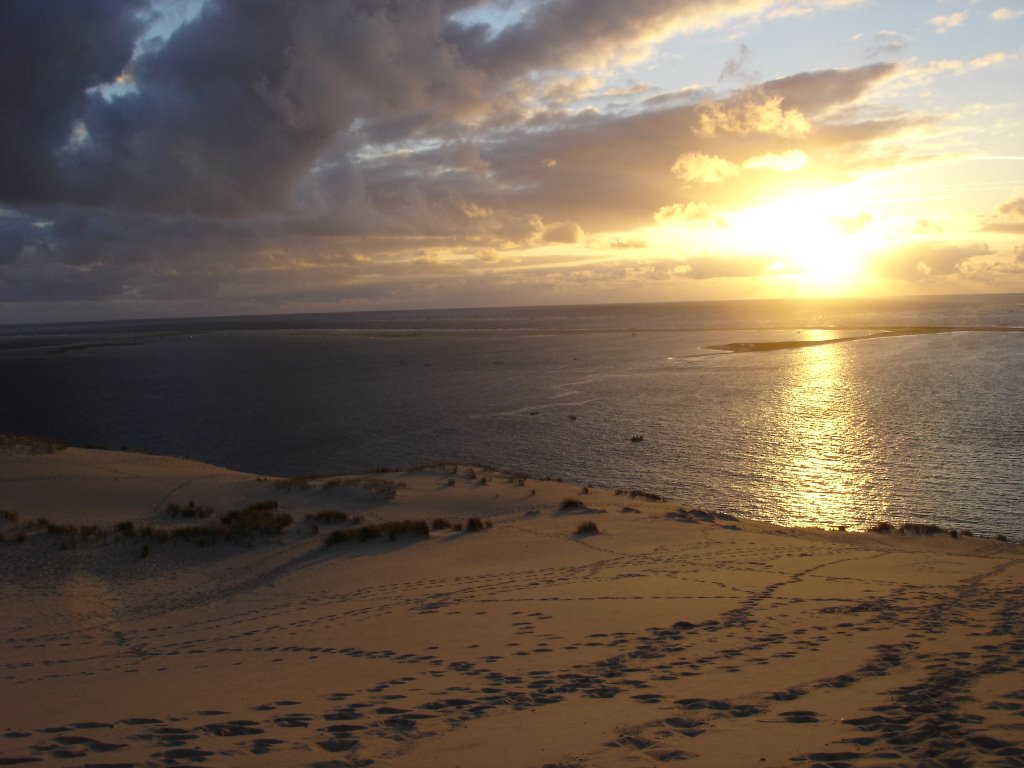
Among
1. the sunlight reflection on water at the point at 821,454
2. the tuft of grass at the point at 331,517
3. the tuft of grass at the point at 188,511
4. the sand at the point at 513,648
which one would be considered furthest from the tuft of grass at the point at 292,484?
the sunlight reflection on water at the point at 821,454

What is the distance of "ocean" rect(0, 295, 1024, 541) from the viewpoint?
3481 cm

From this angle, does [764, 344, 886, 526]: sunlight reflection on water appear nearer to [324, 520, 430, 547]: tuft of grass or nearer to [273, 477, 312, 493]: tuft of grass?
[324, 520, 430, 547]: tuft of grass

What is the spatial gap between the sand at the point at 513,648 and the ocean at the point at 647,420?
430 inches

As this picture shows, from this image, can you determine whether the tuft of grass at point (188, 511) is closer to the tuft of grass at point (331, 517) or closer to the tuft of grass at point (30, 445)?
the tuft of grass at point (331, 517)

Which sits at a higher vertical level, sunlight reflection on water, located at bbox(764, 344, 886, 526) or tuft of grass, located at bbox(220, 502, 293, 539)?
tuft of grass, located at bbox(220, 502, 293, 539)

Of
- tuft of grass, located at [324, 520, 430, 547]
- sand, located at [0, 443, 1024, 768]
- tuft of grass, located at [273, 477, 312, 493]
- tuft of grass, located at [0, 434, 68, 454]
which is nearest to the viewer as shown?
sand, located at [0, 443, 1024, 768]

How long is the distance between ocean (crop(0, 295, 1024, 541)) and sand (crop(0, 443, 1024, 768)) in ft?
35.8

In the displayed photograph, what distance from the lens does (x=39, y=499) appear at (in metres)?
26.5

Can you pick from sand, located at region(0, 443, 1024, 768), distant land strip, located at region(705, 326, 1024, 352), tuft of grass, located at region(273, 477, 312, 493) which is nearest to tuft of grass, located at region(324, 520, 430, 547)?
sand, located at region(0, 443, 1024, 768)

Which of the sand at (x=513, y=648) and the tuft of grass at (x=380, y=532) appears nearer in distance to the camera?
the sand at (x=513, y=648)

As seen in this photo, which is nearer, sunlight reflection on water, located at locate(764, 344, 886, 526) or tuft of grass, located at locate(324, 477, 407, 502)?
tuft of grass, located at locate(324, 477, 407, 502)

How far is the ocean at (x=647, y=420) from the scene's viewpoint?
34.8 m

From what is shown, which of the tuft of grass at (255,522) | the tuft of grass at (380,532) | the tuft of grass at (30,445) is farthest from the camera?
the tuft of grass at (30,445)

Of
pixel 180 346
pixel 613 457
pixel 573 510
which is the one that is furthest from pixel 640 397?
pixel 180 346
